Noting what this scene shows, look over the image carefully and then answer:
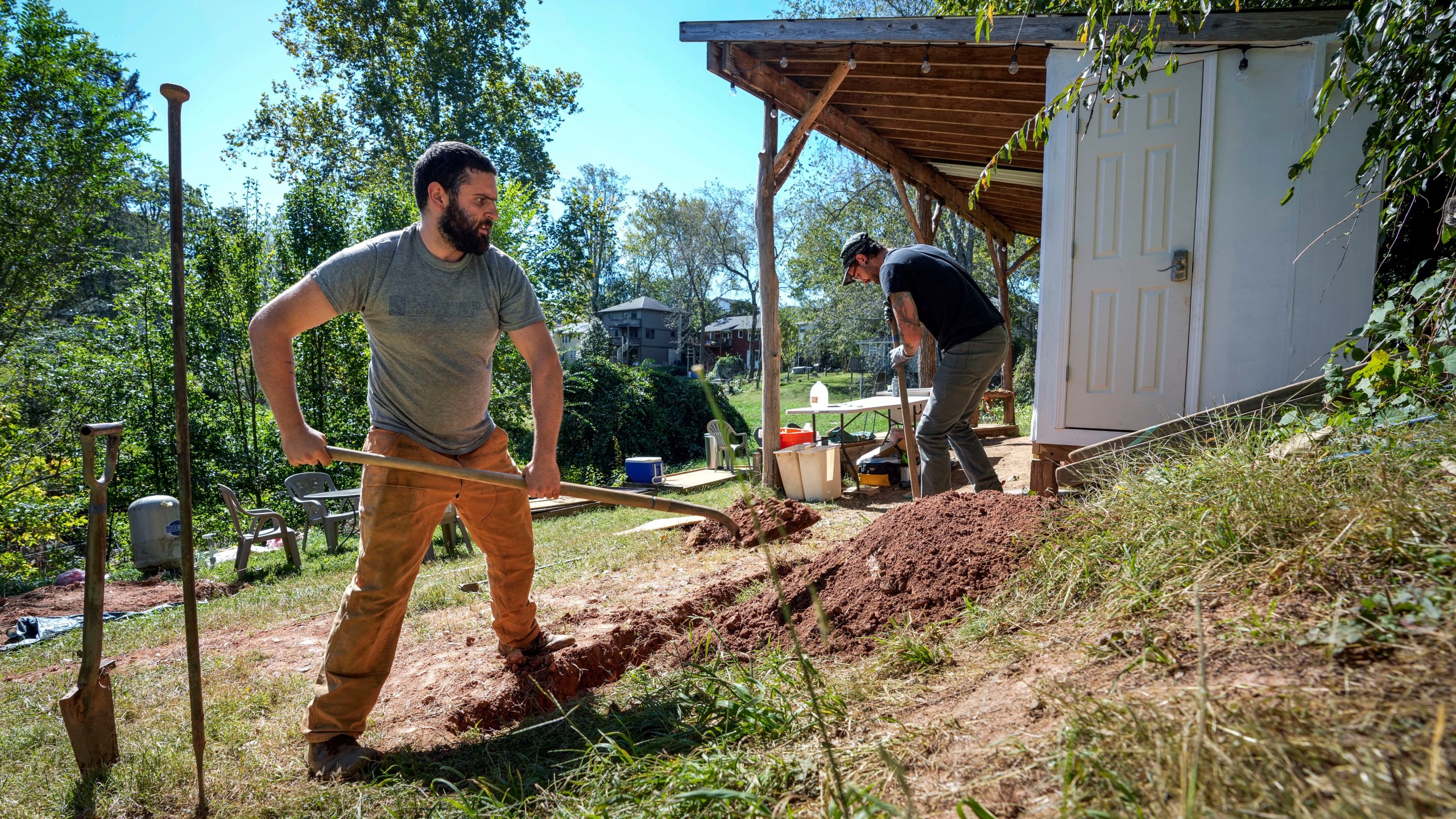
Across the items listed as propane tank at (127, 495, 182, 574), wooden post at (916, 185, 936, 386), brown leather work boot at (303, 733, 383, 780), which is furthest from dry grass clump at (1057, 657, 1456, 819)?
propane tank at (127, 495, 182, 574)

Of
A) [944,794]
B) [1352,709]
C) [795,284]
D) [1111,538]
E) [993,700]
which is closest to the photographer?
[1352,709]

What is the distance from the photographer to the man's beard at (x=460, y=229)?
106 inches

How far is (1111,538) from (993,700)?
923 mm

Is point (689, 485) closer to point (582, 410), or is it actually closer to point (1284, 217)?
point (582, 410)

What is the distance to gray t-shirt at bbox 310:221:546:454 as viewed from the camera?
8.64 feet

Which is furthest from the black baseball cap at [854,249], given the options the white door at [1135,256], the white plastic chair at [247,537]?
the white plastic chair at [247,537]

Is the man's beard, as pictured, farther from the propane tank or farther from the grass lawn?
the propane tank

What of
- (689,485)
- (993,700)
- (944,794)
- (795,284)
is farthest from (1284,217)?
(795,284)

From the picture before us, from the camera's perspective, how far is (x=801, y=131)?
6625mm

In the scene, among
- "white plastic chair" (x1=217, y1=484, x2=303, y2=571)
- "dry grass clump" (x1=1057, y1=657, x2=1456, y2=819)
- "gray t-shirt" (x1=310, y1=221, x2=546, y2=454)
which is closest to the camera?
"dry grass clump" (x1=1057, y1=657, x2=1456, y2=819)

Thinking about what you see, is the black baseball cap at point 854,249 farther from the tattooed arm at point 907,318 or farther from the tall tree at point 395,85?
the tall tree at point 395,85

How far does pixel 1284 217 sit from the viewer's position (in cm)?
446

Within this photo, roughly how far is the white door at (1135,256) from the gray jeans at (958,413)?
911mm

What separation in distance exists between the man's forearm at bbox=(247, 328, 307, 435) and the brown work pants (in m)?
0.27
